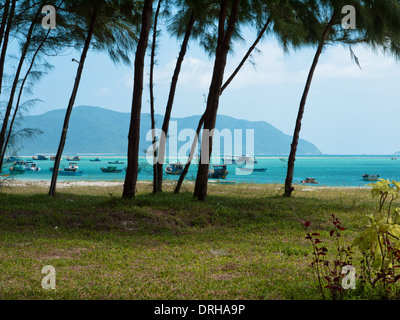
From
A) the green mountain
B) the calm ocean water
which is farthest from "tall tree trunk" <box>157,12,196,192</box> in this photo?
the green mountain

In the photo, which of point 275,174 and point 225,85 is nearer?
point 225,85

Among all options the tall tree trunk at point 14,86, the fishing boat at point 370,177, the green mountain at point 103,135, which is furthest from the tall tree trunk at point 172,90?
the green mountain at point 103,135

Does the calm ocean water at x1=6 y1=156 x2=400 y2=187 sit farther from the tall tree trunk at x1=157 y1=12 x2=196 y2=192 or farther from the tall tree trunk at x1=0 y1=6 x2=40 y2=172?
the tall tree trunk at x1=0 y1=6 x2=40 y2=172

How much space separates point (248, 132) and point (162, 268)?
461 ft

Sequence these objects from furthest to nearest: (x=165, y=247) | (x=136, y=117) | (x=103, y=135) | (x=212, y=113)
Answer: (x=103, y=135)
(x=212, y=113)
(x=136, y=117)
(x=165, y=247)

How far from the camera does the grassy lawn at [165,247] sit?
361 centimetres

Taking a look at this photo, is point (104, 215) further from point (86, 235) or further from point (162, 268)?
point (162, 268)

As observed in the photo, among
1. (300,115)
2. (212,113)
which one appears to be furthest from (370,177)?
(212,113)

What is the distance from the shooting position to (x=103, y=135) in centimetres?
13375

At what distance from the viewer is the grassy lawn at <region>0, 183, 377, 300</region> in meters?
3.61

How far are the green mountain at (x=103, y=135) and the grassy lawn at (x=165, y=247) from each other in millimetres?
105369

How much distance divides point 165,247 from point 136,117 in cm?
341

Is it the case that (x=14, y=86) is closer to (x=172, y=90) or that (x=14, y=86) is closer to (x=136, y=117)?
(x=172, y=90)
